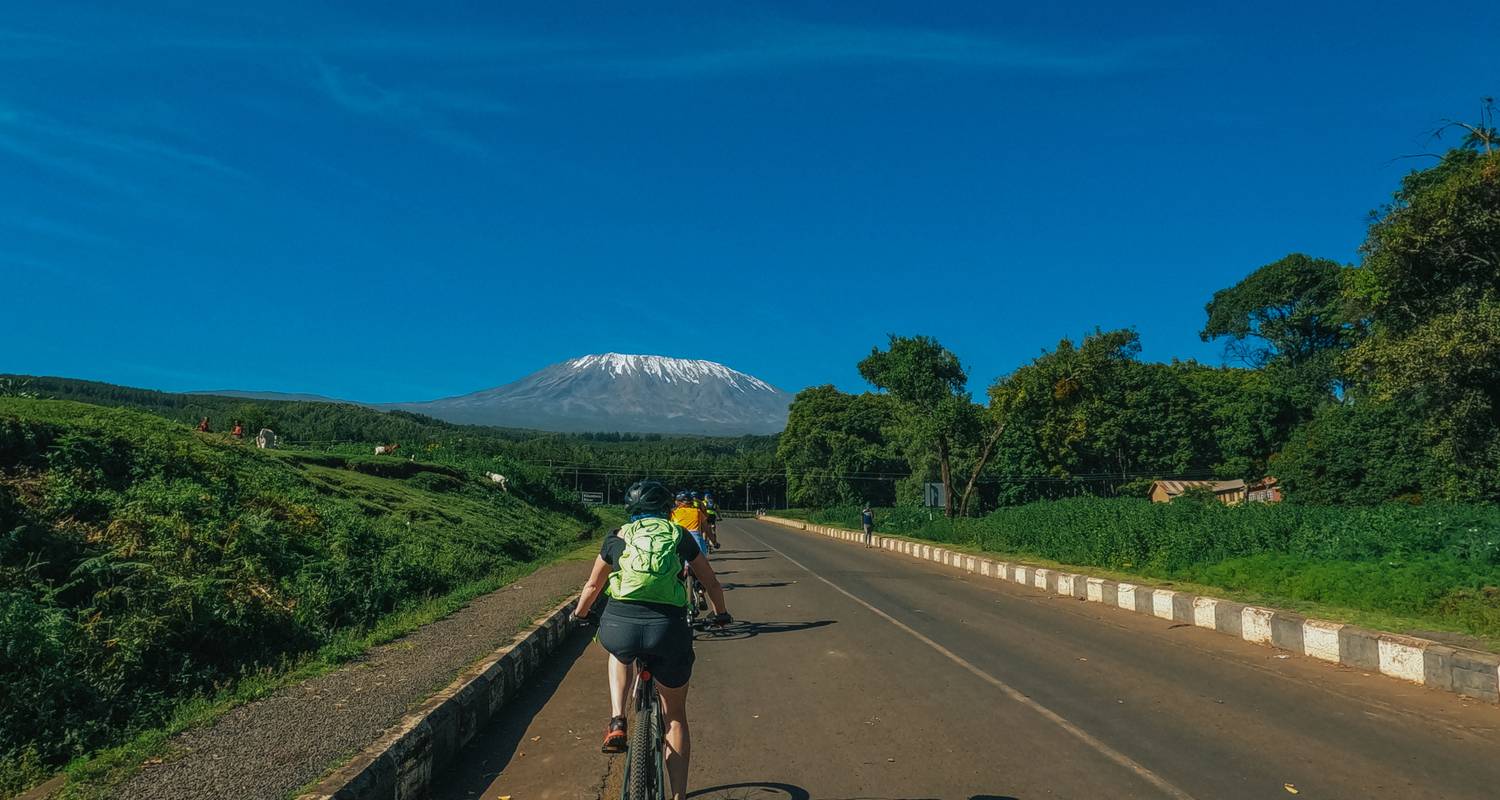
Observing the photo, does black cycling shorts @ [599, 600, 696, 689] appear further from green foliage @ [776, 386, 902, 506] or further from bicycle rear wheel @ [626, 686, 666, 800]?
green foliage @ [776, 386, 902, 506]

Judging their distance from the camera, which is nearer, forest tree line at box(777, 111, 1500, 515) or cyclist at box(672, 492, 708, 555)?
cyclist at box(672, 492, 708, 555)

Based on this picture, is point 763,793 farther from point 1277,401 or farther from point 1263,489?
point 1277,401

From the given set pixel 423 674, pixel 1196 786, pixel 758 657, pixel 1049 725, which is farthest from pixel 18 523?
pixel 1196 786

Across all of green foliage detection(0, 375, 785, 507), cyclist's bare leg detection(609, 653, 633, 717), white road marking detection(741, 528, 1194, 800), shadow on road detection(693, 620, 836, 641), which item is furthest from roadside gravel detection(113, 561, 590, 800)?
green foliage detection(0, 375, 785, 507)

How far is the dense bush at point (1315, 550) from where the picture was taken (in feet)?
31.6

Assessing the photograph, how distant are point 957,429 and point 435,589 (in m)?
23.5

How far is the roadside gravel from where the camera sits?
428 centimetres

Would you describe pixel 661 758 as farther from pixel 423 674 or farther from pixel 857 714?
pixel 423 674

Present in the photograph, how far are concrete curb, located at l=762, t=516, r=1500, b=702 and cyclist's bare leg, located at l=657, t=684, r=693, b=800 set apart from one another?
6.59 metres

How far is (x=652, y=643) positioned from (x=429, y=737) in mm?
2025

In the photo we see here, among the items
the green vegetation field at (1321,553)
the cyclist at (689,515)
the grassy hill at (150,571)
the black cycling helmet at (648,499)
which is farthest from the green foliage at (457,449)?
the green vegetation field at (1321,553)

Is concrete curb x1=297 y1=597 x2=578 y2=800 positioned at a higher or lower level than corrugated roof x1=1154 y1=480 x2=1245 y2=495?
lower

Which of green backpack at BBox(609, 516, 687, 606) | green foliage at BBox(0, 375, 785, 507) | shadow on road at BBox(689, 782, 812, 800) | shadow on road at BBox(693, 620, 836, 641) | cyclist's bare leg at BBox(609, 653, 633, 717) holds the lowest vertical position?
shadow on road at BBox(693, 620, 836, 641)

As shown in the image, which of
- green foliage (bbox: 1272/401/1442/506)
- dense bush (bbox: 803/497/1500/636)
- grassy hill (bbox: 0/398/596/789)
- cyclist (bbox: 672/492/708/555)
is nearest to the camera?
grassy hill (bbox: 0/398/596/789)
